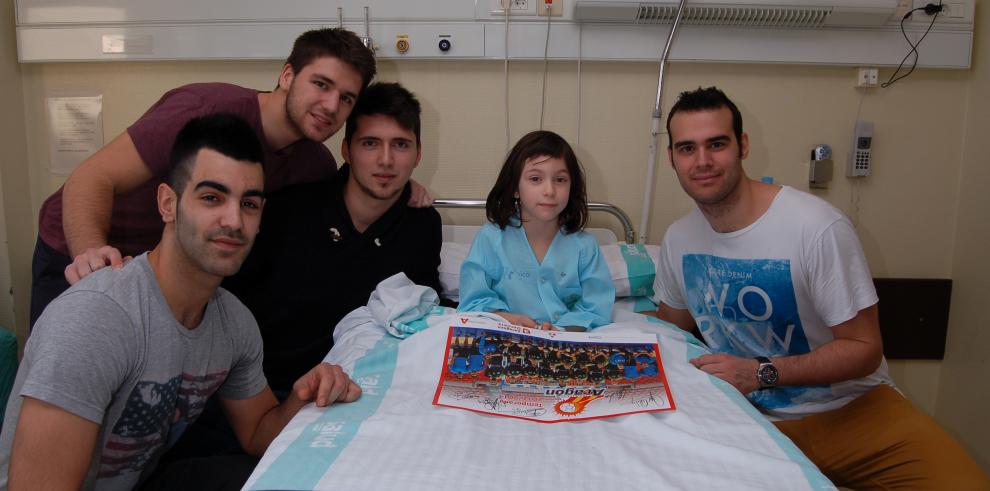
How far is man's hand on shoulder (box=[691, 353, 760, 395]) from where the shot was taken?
5.08 ft

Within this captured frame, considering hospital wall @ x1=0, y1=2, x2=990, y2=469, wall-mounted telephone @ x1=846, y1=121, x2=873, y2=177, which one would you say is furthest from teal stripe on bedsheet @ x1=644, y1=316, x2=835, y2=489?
wall-mounted telephone @ x1=846, y1=121, x2=873, y2=177

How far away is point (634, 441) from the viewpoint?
121cm

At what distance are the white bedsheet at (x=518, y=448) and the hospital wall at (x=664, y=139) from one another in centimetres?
153

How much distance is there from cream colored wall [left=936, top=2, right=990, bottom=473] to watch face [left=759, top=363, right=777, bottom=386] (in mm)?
1601

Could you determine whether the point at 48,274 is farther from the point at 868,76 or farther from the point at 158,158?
the point at 868,76

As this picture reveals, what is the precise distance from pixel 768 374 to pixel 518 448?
0.87m

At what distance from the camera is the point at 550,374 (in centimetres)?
144

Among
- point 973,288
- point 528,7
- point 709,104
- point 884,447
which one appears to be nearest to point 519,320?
point 709,104

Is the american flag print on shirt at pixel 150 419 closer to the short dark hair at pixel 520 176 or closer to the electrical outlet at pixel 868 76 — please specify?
the short dark hair at pixel 520 176

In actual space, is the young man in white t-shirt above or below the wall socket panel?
below

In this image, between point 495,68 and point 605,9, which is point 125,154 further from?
point 605,9

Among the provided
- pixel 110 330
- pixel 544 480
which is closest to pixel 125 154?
pixel 110 330

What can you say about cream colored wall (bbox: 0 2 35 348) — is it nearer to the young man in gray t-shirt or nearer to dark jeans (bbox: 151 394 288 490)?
dark jeans (bbox: 151 394 288 490)

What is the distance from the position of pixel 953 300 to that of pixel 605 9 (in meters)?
2.07
